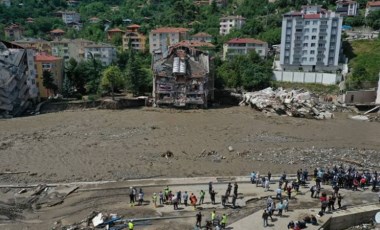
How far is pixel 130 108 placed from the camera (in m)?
59.8

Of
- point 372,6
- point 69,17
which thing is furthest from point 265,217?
point 69,17

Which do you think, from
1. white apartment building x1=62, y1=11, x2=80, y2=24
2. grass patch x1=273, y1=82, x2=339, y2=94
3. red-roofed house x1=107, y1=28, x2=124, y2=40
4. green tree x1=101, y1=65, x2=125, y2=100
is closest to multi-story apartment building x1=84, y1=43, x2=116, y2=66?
green tree x1=101, y1=65, x2=125, y2=100

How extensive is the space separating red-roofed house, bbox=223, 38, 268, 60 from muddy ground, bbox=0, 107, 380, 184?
29773 millimetres

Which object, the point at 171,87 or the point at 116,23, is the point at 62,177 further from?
the point at 116,23

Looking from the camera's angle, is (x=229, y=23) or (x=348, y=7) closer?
(x=348, y=7)

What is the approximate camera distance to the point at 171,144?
136 feet

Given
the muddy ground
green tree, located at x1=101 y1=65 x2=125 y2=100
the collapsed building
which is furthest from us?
green tree, located at x1=101 y1=65 x2=125 y2=100

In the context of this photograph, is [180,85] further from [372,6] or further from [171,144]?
[372,6]

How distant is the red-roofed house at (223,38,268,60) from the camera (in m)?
83.8

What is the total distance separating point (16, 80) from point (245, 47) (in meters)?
48.8

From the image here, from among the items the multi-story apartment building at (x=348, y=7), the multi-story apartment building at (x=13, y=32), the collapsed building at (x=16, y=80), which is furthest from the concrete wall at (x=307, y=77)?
the multi-story apartment building at (x=13, y=32)

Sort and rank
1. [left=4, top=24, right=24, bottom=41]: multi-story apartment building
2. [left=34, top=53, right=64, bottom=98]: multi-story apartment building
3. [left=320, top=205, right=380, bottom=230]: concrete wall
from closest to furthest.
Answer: [left=320, top=205, right=380, bottom=230]: concrete wall
[left=34, top=53, right=64, bottom=98]: multi-story apartment building
[left=4, top=24, right=24, bottom=41]: multi-story apartment building

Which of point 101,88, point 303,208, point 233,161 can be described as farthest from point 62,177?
point 101,88

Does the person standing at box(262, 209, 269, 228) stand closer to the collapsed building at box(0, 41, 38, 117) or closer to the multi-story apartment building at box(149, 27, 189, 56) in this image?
the collapsed building at box(0, 41, 38, 117)
